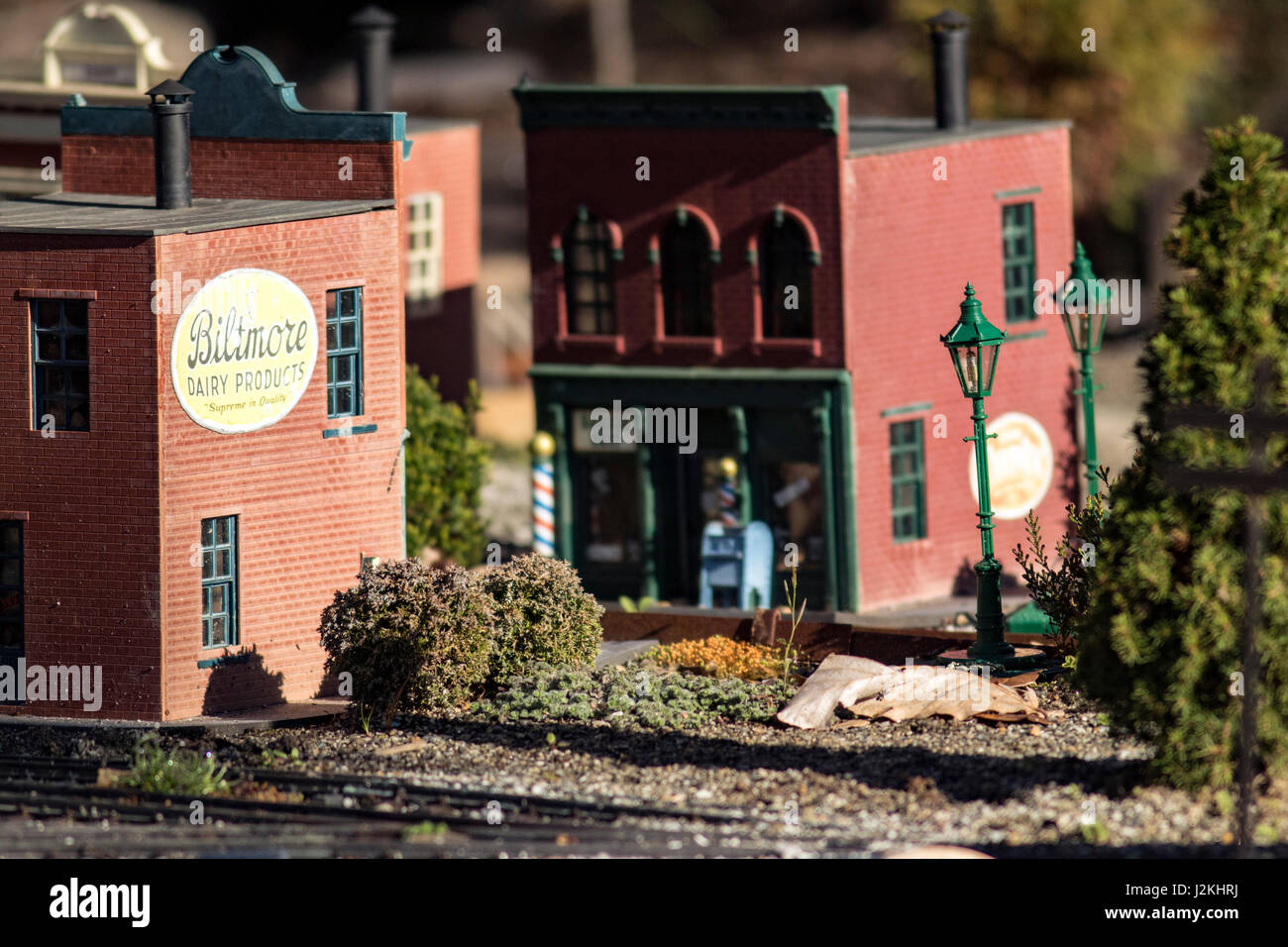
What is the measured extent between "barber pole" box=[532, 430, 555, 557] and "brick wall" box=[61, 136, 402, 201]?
6597 mm

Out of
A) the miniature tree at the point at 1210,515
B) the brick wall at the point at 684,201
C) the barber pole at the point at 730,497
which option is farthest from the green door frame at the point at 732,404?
the miniature tree at the point at 1210,515

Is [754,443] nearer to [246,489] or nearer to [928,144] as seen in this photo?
[928,144]

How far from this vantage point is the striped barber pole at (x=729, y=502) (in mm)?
27625

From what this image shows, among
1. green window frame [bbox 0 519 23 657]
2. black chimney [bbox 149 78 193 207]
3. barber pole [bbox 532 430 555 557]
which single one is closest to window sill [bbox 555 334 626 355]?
barber pole [bbox 532 430 555 557]

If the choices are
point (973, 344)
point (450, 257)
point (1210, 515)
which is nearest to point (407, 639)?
point (973, 344)

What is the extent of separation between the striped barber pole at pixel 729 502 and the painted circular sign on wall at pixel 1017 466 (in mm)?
3524

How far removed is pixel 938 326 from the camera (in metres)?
28.2

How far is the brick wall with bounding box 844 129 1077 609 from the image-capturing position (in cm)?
2733

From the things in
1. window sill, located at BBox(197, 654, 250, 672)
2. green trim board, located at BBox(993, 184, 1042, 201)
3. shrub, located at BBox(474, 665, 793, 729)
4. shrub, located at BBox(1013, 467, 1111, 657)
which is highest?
green trim board, located at BBox(993, 184, 1042, 201)

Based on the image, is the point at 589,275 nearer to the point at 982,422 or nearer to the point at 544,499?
the point at 544,499

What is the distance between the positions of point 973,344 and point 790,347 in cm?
706

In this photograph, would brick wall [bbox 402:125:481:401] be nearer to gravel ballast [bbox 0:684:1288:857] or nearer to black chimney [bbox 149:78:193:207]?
black chimney [bbox 149:78:193:207]
